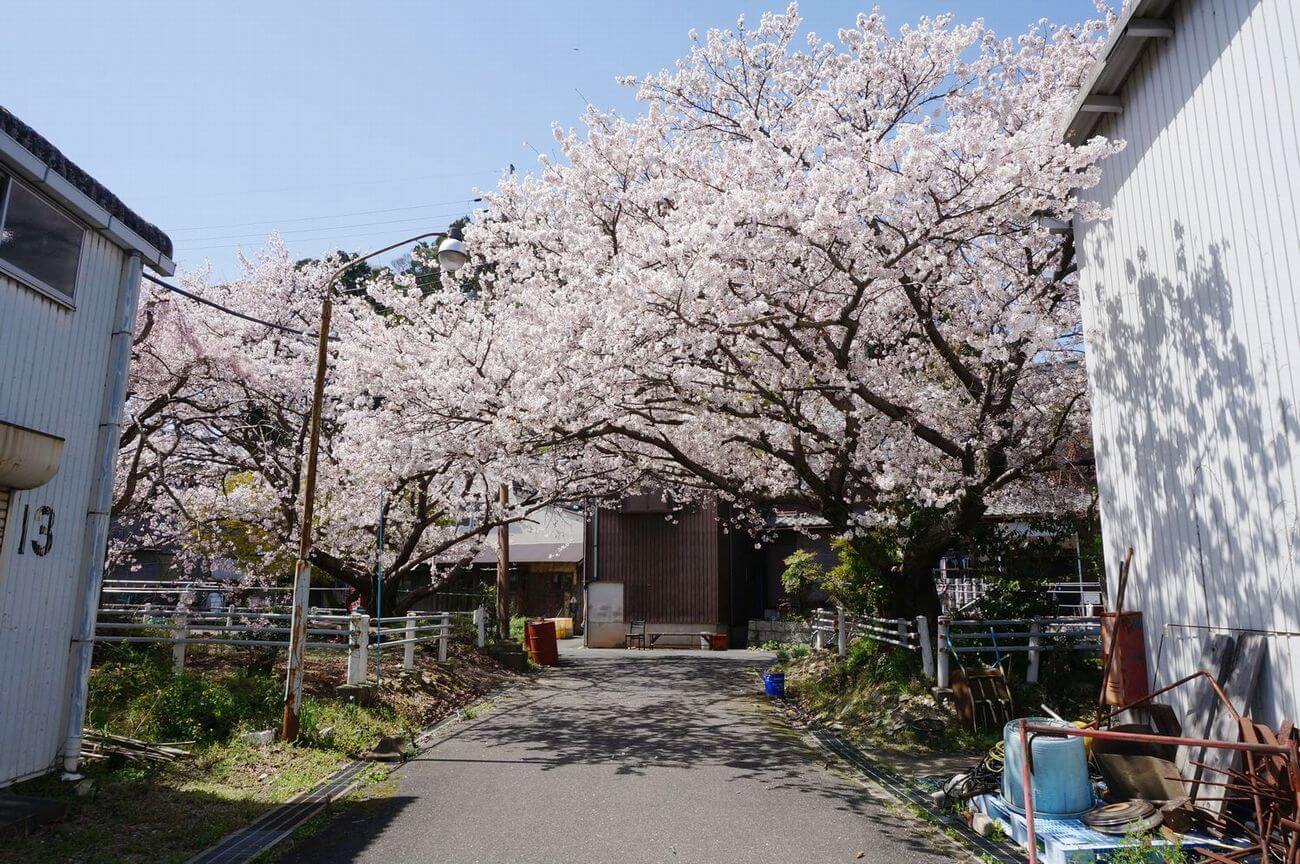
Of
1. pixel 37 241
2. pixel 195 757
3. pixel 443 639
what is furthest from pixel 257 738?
pixel 443 639

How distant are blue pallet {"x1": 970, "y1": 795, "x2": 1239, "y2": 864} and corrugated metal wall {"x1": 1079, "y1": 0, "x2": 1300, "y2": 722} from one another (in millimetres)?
1462

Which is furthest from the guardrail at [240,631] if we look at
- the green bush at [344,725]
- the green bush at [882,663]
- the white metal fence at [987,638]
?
the white metal fence at [987,638]

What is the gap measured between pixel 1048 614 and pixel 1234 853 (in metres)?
7.60

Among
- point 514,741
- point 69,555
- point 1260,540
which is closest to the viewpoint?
point 1260,540

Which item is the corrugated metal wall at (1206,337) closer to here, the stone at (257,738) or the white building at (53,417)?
the stone at (257,738)

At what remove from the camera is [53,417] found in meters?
7.88

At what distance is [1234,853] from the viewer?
204 inches

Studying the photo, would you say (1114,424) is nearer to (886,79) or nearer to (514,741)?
(886,79)

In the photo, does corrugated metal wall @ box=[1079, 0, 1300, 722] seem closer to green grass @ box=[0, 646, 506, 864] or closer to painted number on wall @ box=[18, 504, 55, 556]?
green grass @ box=[0, 646, 506, 864]

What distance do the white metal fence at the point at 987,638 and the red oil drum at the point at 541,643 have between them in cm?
1046

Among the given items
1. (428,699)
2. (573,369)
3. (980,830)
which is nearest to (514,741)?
(428,699)

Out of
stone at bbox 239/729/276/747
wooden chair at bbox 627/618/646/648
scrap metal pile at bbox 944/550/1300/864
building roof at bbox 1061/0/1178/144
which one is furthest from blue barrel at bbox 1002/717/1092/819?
wooden chair at bbox 627/618/646/648

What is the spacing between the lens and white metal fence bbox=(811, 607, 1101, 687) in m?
11.5

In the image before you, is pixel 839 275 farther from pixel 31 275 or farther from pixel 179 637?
pixel 179 637
